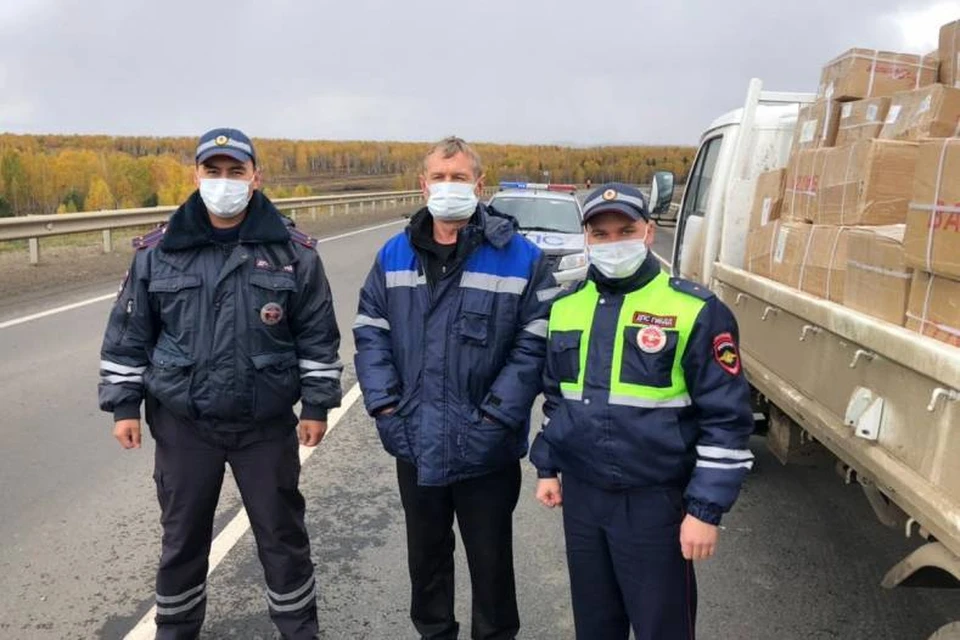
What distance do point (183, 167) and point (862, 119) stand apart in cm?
7461

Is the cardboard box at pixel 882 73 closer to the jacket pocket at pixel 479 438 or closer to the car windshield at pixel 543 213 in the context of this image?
the jacket pocket at pixel 479 438

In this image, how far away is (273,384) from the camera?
2.86 m

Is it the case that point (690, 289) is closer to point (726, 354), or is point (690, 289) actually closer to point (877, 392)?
point (726, 354)

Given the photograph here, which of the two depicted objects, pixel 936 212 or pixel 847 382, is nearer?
pixel 936 212

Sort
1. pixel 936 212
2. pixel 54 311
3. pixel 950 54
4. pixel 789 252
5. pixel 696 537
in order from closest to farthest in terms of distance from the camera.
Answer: pixel 696 537
pixel 936 212
pixel 950 54
pixel 789 252
pixel 54 311

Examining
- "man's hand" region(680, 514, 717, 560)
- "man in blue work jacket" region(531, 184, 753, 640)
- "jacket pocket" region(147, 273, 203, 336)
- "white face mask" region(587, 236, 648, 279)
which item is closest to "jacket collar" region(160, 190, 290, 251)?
"jacket pocket" region(147, 273, 203, 336)

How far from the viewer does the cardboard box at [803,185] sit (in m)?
3.79

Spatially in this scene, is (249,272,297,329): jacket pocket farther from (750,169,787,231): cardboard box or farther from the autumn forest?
the autumn forest

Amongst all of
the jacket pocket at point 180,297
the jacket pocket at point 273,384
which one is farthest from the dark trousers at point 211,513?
the jacket pocket at point 180,297

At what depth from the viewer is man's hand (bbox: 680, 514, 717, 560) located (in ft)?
7.42

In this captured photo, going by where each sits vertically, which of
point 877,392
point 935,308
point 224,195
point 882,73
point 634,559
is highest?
point 882,73

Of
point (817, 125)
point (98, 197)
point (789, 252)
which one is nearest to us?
point (789, 252)

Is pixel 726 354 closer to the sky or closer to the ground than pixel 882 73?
closer to the ground

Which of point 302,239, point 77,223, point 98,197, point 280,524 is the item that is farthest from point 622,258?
point 98,197
